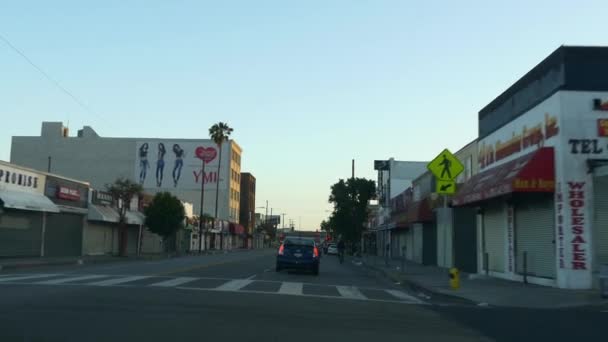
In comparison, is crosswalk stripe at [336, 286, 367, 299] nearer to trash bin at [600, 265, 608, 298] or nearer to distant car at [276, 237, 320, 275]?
trash bin at [600, 265, 608, 298]

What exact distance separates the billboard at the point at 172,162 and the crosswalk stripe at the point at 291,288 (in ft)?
216

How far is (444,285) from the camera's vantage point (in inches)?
841

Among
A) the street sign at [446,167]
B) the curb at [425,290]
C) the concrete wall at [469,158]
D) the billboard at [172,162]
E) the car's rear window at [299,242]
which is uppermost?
the billboard at [172,162]

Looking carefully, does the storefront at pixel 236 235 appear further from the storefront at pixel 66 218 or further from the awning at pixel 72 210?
the storefront at pixel 66 218

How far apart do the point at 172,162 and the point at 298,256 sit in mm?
62245

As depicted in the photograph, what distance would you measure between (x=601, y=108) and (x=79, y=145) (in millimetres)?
78209

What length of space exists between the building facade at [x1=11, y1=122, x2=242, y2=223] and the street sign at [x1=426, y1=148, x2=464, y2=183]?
2642 inches

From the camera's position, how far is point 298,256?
26.5 metres

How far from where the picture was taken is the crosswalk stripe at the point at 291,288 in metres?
17.0

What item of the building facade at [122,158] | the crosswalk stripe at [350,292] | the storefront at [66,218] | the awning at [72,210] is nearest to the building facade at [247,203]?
the building facade at [122,158]

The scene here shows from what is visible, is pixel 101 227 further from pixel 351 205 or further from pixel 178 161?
pixel 178 161

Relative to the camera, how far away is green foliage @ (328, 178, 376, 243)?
6875 centimetres

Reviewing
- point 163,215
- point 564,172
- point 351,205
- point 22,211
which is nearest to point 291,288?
point 564,172

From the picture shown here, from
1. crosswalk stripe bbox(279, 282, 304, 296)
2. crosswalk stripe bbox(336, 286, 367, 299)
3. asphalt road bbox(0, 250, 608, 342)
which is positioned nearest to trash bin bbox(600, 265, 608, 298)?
asphalt road bbox(0, 250, 608, 342)
